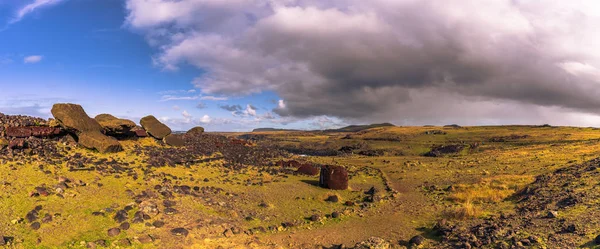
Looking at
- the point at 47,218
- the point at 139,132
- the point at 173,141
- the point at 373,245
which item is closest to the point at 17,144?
the point at 47,218

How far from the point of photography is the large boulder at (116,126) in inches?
1022

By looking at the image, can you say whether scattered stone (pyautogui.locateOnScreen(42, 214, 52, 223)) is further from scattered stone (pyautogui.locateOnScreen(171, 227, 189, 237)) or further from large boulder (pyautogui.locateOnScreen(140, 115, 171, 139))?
large boulder (pyautogui.locateOnScreen(140, 115, 171, 139))

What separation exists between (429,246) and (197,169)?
18.2 meters

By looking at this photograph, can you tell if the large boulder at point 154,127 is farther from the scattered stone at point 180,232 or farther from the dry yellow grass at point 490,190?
the dry yellow grass at point 490,190

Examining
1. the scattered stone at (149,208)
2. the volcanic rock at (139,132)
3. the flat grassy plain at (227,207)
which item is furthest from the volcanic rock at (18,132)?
the scattered stone at (149,208)

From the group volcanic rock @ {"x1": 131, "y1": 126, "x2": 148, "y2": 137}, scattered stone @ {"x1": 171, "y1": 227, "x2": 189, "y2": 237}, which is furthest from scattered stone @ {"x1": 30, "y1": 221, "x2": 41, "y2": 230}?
volcanic rock @ {"x1": 131, "y1": 126, "x2": 148, "y2": 137}

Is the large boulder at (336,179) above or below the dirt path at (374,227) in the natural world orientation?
above

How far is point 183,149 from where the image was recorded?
1190 inches

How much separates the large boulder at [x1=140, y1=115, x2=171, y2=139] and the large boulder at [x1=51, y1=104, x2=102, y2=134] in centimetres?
621

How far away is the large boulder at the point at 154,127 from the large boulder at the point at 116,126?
218 cm

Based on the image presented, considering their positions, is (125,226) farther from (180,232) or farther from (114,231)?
(180,232)

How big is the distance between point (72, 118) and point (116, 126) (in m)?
3.80

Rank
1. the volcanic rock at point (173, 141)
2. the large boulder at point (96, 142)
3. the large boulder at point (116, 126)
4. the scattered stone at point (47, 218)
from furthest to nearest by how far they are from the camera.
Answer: the volcanic rock at point (173, 141) → the large boulder at point (116, 126) → the large boulder at point (96, 142) → the scattered stone at point (47, 218)

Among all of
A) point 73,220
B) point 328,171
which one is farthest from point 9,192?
point 328,171
